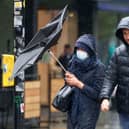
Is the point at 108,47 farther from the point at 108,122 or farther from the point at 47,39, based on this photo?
the point at 47,39

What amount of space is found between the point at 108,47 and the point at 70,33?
194 cm

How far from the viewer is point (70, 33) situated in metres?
17.6

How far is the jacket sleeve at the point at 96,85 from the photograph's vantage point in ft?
25.4

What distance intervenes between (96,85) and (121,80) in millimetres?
770

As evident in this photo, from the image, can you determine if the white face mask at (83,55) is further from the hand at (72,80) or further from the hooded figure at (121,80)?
the hooded figure at (121,80)

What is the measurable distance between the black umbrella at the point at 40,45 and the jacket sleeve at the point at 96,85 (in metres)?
0.65

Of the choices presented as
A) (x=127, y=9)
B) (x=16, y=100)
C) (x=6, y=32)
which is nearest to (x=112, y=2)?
(x=127, y=9)

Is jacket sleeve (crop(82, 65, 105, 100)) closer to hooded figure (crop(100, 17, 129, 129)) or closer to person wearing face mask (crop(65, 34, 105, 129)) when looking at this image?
person wearing face mask (crop(65, 34, 105, 129))

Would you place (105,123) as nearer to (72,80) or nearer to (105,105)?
(72,80)

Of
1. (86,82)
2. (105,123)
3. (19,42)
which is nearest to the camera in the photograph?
(86,82)

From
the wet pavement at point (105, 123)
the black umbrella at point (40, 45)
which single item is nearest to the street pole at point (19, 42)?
the black umbrella at point (40, 45)

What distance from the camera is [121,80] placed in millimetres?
7125

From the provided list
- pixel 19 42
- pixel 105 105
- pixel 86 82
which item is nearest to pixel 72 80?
pixel 86 82

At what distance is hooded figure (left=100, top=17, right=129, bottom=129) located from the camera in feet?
23.2
